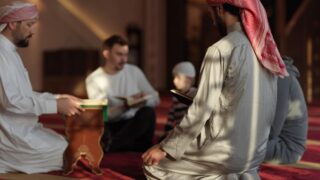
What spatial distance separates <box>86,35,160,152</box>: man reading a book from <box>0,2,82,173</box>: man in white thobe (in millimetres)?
730

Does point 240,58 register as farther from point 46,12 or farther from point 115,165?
point 46,12

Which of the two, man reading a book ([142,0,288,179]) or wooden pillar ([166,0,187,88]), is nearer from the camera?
man reading a book ([142,0,288,179])

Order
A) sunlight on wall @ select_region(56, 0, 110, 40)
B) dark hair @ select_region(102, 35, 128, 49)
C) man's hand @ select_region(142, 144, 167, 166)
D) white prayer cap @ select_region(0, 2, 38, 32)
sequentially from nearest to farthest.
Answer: man's hand @ select_region(142, 144, 167, 166) < white prayer cap @ select_region(0, 2, 38, 32) < dark hair @ select_region(102, 35, 128, 49) < sunlight on wall @ select_region(56, 0, 110, 40)

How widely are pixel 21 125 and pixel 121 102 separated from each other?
2.97 ft

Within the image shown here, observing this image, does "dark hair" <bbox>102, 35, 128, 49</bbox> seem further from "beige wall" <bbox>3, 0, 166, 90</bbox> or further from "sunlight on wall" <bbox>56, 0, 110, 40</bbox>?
"sunlight on wall" <bbox>56, 0, 110, 40</bbox>

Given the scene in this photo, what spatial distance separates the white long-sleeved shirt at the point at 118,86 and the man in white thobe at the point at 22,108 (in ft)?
2.49

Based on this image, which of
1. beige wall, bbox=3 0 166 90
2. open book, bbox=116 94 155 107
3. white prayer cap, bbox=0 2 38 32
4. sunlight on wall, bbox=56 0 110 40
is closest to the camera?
white prayer cap, bbox=0 2 38 32

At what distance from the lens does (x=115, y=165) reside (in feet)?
10.9

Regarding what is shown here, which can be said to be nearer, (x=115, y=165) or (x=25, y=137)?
(x=25, y=137)

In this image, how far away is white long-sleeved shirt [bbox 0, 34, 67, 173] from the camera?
2.92 m

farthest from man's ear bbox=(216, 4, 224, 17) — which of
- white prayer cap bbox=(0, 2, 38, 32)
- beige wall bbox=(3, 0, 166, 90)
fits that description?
beige wall bbox=(3, 0, 166, 90)

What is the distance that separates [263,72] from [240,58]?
0.15 m

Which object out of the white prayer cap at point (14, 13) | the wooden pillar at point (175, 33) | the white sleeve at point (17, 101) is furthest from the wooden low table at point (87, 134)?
the wooden pillar at point (175, 33)

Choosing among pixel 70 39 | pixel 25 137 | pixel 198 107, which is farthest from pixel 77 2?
pixel 198 107
